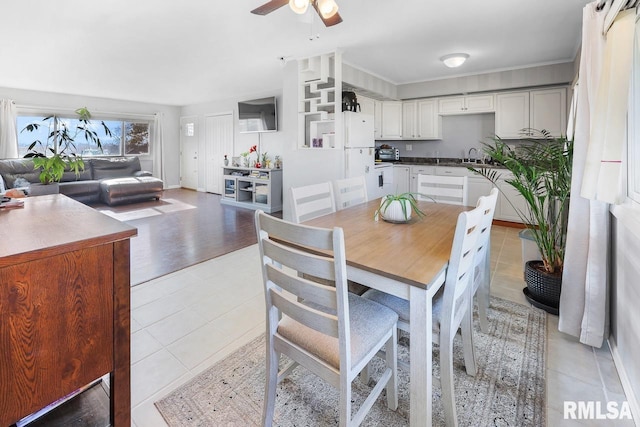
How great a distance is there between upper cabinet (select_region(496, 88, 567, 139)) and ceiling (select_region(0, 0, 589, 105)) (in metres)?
0.43

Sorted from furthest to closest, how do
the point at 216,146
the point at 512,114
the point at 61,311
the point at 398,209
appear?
the point at 216,146 → the point at 512,114 → the point at 398,209 → the point at 61,311

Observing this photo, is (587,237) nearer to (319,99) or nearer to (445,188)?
(445,188)

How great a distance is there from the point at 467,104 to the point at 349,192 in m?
3.69

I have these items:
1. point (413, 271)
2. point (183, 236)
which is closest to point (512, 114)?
point (413, 271)

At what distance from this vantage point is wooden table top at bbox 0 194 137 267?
1.00 meters

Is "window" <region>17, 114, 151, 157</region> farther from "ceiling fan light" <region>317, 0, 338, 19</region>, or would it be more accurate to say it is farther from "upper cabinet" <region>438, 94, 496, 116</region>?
"upper cabinet" <region>438, 94, 496, 116</region>

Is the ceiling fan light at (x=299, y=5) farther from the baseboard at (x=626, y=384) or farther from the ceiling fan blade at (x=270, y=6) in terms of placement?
the baseboard at (x=626, y=384)

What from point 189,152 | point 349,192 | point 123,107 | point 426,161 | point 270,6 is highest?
point 123,107

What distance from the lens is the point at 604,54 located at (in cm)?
167

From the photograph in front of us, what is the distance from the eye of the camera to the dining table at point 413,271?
113cm

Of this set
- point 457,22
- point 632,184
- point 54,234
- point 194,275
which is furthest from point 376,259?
point 457,22

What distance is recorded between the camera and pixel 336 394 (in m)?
1.54

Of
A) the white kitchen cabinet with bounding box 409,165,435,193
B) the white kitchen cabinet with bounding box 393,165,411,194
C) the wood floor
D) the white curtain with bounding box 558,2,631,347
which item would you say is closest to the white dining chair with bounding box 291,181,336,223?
the white curtain with bounding box 558,2,631,347

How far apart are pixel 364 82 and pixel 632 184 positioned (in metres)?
3.71
